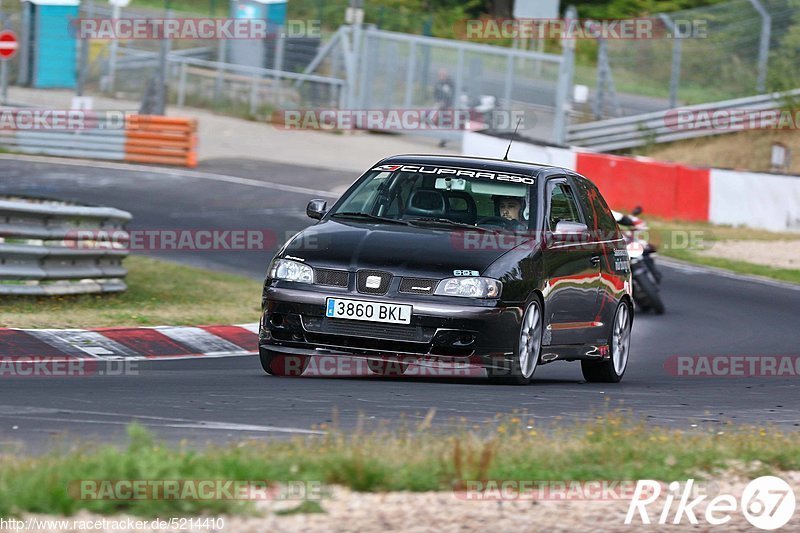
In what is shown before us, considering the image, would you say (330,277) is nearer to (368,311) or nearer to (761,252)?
(368,311)

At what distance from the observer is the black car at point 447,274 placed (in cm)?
937

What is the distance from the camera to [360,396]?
29.0 ft

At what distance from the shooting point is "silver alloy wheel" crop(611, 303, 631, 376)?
1159 centimetres

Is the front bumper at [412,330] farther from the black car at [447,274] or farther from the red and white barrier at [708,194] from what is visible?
the red and white barrier at [708,194]

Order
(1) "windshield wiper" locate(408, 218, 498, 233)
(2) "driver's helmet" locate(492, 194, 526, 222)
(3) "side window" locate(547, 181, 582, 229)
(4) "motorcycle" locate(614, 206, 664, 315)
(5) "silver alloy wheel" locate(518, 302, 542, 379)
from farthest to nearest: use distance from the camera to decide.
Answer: (4) "motorcycle" locate(614, 206, 664, 315) → (3) "side window" locate(547, 181, 582, 229) → (2) "driver's helmet" locate(492, 194, 526, 222) → (1) "windshield wiper" locate(408, 218, 498, 233) → (5) "silver alloy wheel" locate(518, 302, 542, 379)

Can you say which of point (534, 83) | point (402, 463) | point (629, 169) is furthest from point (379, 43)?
point (402, 463)

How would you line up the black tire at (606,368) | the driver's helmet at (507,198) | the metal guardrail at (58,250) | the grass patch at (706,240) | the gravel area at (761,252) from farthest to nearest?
the gravel area at (761,252), the grass patch at (706,240), the metal guardrail at (58,250), the black tire at (606,368), the driver's helmet at (507,198)

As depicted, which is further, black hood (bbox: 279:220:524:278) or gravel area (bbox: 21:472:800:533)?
black hood (bbox: 279:220:524:278)

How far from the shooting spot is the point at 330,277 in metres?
9.51

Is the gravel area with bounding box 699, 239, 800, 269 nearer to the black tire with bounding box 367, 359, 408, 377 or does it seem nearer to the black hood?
the black tire with bounding box 367, 359, 408, 377

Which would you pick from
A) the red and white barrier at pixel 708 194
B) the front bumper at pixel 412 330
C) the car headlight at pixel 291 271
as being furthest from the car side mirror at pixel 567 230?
the red and white barrier at pixel 708 194

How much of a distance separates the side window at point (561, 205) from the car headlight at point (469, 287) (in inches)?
49.0

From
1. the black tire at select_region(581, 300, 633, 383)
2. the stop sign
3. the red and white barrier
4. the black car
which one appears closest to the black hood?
the black car

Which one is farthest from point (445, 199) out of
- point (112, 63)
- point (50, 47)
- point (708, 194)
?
point (50, 47)
